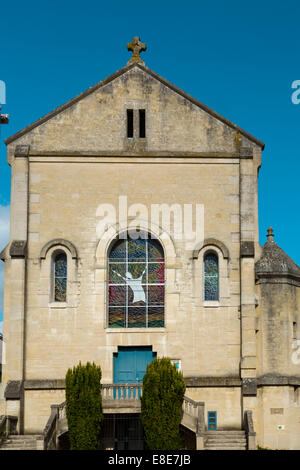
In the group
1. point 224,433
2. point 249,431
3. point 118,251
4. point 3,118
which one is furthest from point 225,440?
point 3,118

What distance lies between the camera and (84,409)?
2658cm

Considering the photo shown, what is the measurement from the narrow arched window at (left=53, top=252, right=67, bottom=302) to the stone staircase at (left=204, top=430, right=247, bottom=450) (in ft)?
22.9

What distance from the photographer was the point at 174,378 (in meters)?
26.6

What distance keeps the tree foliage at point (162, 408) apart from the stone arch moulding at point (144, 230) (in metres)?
4.89

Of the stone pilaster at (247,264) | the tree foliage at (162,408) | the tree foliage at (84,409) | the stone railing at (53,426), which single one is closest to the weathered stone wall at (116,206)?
the stone pilaster at (247,264)

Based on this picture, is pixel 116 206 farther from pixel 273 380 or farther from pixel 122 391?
pixel 273 380

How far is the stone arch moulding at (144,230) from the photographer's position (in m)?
30.1

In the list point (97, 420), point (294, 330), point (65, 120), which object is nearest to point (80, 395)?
A: point (97, 420)

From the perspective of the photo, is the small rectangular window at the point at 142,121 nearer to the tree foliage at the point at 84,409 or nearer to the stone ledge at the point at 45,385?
the tree foliage at the point at 84,409

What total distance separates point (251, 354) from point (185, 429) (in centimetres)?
346

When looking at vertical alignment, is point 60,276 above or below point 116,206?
below

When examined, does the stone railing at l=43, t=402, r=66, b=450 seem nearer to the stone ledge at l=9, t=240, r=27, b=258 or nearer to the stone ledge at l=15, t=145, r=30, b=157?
the stone ledge at l=9, t=240, r=27, b=258

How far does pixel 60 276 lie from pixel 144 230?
3.41 m

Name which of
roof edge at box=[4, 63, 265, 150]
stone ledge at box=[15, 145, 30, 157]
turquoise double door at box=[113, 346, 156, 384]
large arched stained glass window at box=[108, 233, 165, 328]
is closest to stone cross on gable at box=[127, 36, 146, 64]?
roof edge at box=[4, 63, 265, 150]
